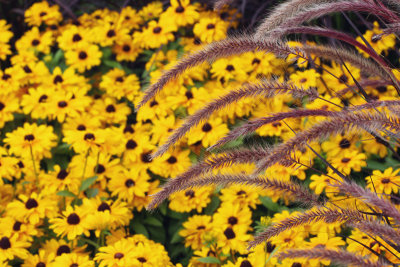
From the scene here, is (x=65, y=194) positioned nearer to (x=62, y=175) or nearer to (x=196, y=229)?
(x=62, y=175)

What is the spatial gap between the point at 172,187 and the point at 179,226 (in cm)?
120

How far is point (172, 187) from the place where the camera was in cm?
188

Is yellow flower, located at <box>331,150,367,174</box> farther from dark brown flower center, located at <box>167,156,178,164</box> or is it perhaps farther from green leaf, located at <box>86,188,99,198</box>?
green leaf, located at <box>86,188,99,198</box>

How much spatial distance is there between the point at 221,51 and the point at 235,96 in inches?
5.8

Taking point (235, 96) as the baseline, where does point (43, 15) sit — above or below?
below

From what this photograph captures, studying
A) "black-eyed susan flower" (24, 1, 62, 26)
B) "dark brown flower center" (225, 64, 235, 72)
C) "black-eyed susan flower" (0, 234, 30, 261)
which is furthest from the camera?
"black-eyed susan flower" (24, 1, 62, 26)

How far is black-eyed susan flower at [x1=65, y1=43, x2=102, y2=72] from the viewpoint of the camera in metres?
3.79

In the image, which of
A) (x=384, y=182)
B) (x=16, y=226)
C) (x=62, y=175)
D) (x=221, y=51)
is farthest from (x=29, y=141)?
(x=384, y=182)

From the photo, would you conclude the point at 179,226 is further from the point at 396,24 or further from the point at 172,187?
the point at 396,24

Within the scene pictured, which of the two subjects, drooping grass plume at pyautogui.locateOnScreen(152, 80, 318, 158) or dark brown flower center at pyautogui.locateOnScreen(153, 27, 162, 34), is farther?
dark brown flower center at pyautogui.locateOnScreen(153, 27, 162, 34)

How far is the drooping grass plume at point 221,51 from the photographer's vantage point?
1836 millimetres

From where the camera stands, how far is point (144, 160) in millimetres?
3080

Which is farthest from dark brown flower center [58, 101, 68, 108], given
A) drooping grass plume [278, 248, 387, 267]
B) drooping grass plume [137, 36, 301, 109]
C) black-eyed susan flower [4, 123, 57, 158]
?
drooping grass plume [278, 248, 387, 267]

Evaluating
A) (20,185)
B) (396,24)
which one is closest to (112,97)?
(20,185)
